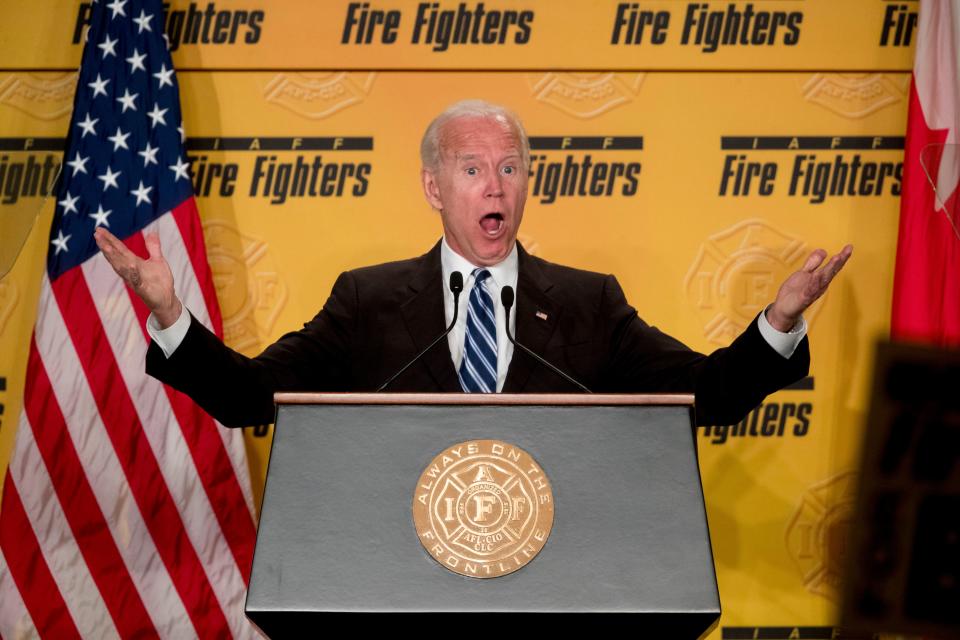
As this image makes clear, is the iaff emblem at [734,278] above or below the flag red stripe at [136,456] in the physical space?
above

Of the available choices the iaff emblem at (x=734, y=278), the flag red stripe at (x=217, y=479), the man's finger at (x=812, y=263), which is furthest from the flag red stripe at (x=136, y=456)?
the man's finger at (x=812, y=263)

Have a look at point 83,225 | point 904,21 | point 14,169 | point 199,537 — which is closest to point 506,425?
point 14,169

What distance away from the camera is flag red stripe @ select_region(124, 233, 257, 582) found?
3.33 m

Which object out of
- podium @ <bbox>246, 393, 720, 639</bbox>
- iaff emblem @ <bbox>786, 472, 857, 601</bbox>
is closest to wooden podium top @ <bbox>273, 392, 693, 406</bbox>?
podium @ <bbox>246, 393, 720, 639</bbox>

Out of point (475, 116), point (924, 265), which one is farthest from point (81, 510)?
point (924, 265)

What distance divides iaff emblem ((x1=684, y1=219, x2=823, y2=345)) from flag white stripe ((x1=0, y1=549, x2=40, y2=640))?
2.34m

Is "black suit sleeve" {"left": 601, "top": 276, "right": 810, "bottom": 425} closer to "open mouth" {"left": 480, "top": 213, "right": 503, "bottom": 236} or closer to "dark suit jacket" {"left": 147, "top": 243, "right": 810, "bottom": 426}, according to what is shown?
"dark suit jacket" {"left": 147, "top": 243, "right": 810, "bottom": 426}

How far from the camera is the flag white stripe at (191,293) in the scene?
3.35 meters

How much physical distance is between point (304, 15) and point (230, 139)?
0.50m

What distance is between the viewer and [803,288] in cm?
203

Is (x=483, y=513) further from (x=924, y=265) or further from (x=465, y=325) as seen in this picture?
(x=924, y=265)

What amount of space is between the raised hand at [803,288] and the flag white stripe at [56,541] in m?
2.26

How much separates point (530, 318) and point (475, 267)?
232mm

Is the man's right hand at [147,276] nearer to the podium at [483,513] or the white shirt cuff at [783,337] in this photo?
the podium at [483,513]
